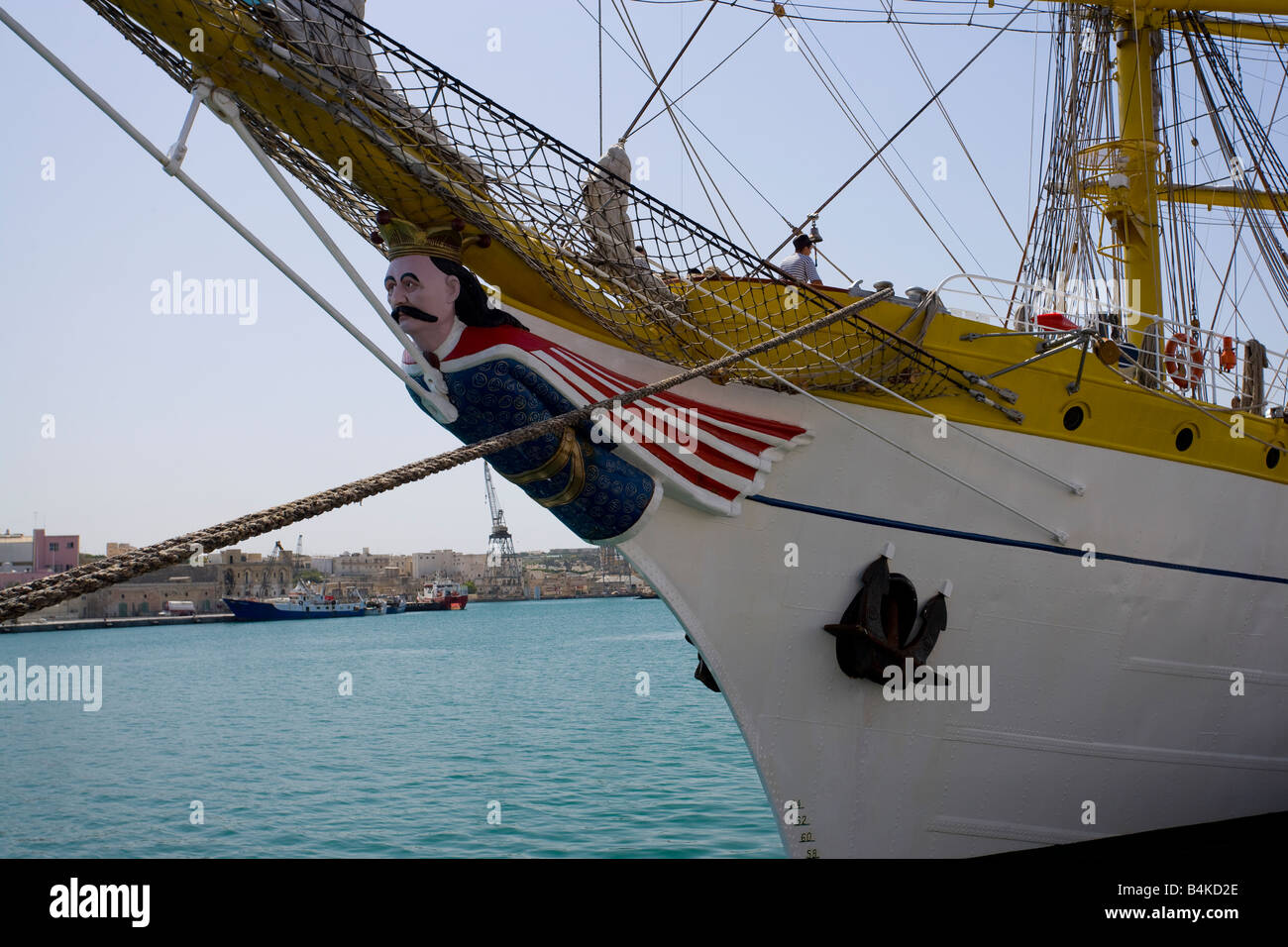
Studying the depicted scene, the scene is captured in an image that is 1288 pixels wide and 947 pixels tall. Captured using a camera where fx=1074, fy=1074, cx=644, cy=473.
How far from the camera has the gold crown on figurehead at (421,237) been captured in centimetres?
490

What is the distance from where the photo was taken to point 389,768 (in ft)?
53.5

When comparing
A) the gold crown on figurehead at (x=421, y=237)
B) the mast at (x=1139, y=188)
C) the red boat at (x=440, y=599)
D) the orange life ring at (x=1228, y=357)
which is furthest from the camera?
the red boat at (x=440, y=599)

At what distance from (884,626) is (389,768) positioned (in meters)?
12.1

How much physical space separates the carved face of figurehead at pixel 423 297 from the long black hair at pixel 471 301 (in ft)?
0.08

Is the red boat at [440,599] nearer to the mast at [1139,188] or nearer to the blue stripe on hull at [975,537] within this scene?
the mast at [1139,188]

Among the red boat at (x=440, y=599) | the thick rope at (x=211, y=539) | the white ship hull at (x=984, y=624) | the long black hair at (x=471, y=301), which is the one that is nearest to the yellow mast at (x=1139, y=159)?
the white ship hull at (x=984, y=624)

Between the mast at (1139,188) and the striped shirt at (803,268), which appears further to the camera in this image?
the mast at (1139,188)

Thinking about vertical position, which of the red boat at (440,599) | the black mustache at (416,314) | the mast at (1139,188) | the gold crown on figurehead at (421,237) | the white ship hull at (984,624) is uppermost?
the mast at (1139,188)

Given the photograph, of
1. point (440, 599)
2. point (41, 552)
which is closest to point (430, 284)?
point (41, 552)

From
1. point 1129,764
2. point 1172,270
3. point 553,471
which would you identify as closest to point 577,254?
point 553,471

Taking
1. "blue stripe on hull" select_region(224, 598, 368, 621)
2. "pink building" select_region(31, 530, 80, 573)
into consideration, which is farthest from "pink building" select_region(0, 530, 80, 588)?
"blue stripe on hull" select_region(224, 598, 368, 621)

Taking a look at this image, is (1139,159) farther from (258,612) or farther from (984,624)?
(258,612)

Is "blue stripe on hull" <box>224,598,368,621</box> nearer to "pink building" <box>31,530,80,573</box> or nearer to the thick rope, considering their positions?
"pink building" <box>31,530,80,573</box>

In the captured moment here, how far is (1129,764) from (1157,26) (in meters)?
8.21
